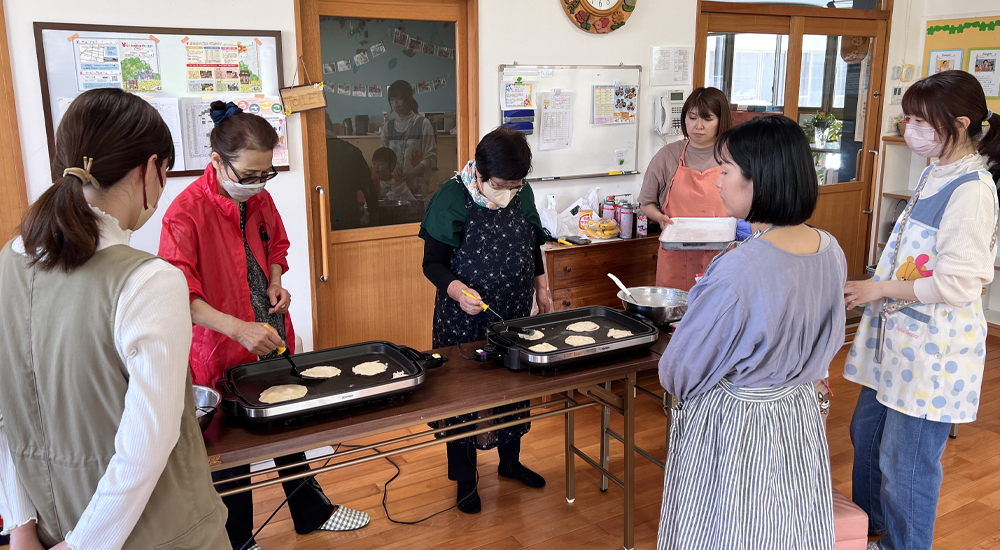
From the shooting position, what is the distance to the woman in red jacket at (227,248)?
1964 mm

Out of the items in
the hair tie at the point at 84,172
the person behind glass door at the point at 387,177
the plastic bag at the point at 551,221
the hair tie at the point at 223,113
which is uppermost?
the hair tie at the point at 223,113

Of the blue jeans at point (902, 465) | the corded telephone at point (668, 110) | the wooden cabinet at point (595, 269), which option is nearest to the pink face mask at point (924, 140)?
the blue jeans at point (902, 465)

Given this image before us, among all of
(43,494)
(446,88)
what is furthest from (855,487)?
(446,88)

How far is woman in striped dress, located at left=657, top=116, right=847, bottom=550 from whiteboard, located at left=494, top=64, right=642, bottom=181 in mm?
2514

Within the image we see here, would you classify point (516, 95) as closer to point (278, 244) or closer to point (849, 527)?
point (278, 244)

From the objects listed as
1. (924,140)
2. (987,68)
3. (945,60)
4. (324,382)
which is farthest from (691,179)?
(945,60)

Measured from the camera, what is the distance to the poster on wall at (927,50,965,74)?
5.22m

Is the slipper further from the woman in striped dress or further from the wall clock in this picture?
the wall clock

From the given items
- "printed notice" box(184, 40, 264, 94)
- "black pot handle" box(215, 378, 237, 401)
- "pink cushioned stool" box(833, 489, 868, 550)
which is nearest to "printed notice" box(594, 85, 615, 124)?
"printed notice" box(184, 40, 264, 94)

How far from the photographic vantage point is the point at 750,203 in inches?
65.2

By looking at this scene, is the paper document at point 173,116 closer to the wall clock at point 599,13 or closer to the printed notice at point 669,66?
the wall clock at point 599,13

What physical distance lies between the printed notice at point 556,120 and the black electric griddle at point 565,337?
6.00ft

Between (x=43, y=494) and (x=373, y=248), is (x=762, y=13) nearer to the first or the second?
(x=373, y=248)

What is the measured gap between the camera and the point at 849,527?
204 centimetres
